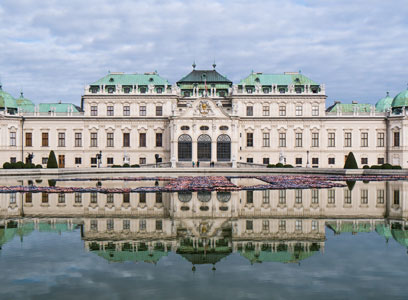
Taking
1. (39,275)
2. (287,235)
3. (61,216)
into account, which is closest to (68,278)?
(39,275)

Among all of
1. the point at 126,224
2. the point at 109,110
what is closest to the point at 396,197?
the point at 126,224

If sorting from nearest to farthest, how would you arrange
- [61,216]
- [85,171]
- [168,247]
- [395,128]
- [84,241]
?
[168,247] < [84,241] < [61,216] < [85,171] < [395,128]

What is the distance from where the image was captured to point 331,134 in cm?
7006

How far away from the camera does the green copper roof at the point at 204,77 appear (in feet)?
238

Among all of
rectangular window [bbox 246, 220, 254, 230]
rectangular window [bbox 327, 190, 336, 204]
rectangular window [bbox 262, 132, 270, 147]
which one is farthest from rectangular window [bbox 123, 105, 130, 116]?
rectangular window [bbox 246, 220, 254, 230]

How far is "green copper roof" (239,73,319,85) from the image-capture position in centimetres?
7050

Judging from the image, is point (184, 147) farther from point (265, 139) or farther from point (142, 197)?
point (142, 197)

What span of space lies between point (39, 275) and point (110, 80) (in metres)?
62.5

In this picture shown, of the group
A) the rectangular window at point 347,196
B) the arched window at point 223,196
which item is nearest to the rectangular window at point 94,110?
the arched window at point 223,196

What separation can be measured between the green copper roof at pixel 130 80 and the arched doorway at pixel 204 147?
439 inches

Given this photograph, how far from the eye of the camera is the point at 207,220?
57.9 feet

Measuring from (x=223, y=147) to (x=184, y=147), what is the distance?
5.83 m

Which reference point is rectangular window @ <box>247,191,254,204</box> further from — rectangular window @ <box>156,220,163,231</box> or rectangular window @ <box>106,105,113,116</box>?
rectangular window @ <box>106,105,113,116</box>

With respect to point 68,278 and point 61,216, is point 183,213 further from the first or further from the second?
point 68,278
